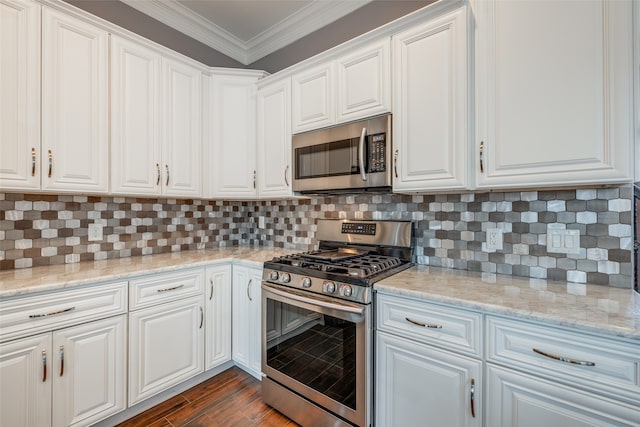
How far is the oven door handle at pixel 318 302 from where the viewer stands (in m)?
1.45

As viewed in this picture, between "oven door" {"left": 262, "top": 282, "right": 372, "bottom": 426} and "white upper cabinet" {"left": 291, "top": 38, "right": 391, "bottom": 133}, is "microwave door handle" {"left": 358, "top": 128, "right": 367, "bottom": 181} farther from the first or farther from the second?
"oven door" {"left": 262, "top": 282, "right": 372, "bottom": 426}

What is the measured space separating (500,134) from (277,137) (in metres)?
1.58

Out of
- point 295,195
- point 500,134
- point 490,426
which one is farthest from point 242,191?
point 490,426

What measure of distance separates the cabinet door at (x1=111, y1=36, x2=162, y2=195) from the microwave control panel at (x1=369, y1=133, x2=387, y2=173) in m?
1.58

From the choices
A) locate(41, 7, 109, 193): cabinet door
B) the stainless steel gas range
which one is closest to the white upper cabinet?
the stainless steel gas range

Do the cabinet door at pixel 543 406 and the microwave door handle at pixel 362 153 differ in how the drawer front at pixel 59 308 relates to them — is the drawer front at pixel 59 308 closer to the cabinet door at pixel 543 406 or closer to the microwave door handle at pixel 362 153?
the microwave door handle at pixel 362 153

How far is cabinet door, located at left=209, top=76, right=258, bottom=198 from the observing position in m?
2.50

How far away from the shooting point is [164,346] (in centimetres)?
191

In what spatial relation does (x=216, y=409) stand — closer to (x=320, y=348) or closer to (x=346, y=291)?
(x=320, y=348)

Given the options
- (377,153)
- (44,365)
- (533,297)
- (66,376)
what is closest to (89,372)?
(66,376)

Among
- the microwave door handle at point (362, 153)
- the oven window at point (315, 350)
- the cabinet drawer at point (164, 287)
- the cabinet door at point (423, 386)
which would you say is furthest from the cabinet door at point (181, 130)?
the cabinet door at point (423, 386)

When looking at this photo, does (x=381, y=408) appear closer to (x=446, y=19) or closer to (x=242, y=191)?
(x=242, y=191)

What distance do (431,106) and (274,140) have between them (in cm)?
127

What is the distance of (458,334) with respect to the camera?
125cm
